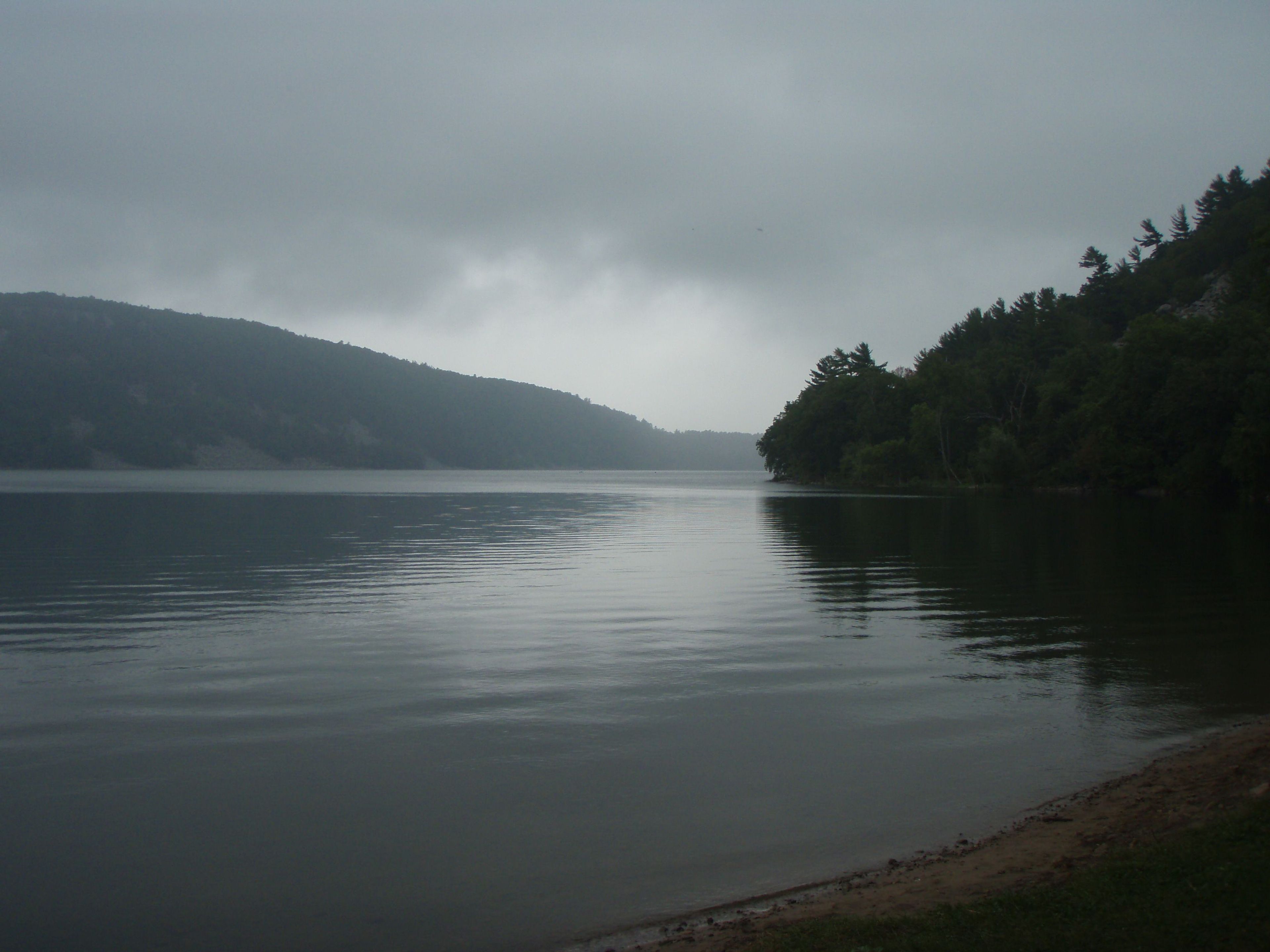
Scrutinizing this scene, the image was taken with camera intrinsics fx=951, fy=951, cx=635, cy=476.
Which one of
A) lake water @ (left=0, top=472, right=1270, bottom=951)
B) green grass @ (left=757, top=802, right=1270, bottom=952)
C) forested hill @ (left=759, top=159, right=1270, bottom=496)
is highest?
forested hill @ (left=759, top=159, right=1270, bottom=496)

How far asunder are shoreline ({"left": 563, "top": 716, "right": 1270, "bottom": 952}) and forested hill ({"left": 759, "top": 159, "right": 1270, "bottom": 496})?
160ft

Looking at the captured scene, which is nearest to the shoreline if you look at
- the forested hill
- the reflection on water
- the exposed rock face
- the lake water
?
the lake water

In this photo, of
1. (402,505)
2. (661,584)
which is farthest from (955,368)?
(661,584)

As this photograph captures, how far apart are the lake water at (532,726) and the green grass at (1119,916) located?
1.46m

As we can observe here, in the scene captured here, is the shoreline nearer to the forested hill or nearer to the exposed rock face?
the forested hill

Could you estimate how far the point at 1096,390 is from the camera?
292ft

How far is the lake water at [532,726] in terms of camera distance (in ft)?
22.4

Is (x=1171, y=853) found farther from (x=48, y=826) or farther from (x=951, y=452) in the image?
(x=951, y=452)

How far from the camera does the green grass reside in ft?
16.0

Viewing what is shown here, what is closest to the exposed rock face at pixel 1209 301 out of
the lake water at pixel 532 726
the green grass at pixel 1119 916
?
the lake water at pixel 532 726

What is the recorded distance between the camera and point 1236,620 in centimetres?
1759

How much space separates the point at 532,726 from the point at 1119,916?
675 cm

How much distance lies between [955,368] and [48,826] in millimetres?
118749

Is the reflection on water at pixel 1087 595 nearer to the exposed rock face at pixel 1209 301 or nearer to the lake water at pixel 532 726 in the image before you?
the lake water at pixel 532 726
